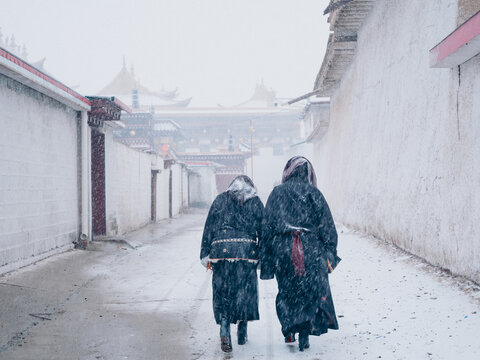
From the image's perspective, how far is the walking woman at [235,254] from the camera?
4.51 meters

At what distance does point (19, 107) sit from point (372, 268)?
6.21 meters

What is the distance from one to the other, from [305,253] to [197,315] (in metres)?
1.94

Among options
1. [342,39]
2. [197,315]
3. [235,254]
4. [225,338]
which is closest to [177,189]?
[342,39]

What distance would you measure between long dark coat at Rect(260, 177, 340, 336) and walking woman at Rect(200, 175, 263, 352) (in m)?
0.13

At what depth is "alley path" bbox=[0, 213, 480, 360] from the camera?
428 cm

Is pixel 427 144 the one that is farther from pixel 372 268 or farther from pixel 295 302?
pixel 295 302

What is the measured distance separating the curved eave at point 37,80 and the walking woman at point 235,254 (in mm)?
4060

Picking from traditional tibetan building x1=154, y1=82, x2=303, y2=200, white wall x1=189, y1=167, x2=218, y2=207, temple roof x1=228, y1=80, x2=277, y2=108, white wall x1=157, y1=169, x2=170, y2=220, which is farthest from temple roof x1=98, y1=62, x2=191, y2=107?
white wall x1=157, y1=169, x2=170, y2=220

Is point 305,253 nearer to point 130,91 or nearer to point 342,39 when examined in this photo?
point 342,39

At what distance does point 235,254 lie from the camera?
14.9 ft

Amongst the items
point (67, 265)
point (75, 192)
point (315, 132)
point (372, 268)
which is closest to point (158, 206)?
point (315, 132)

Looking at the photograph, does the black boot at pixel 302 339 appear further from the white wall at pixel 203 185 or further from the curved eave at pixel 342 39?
the white wall at pixel 203 185

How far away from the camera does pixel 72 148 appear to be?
34.6 ft

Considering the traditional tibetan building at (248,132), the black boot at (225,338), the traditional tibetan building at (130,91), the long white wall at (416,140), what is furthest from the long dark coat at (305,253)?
the traditional tibetan building at (130,91)
